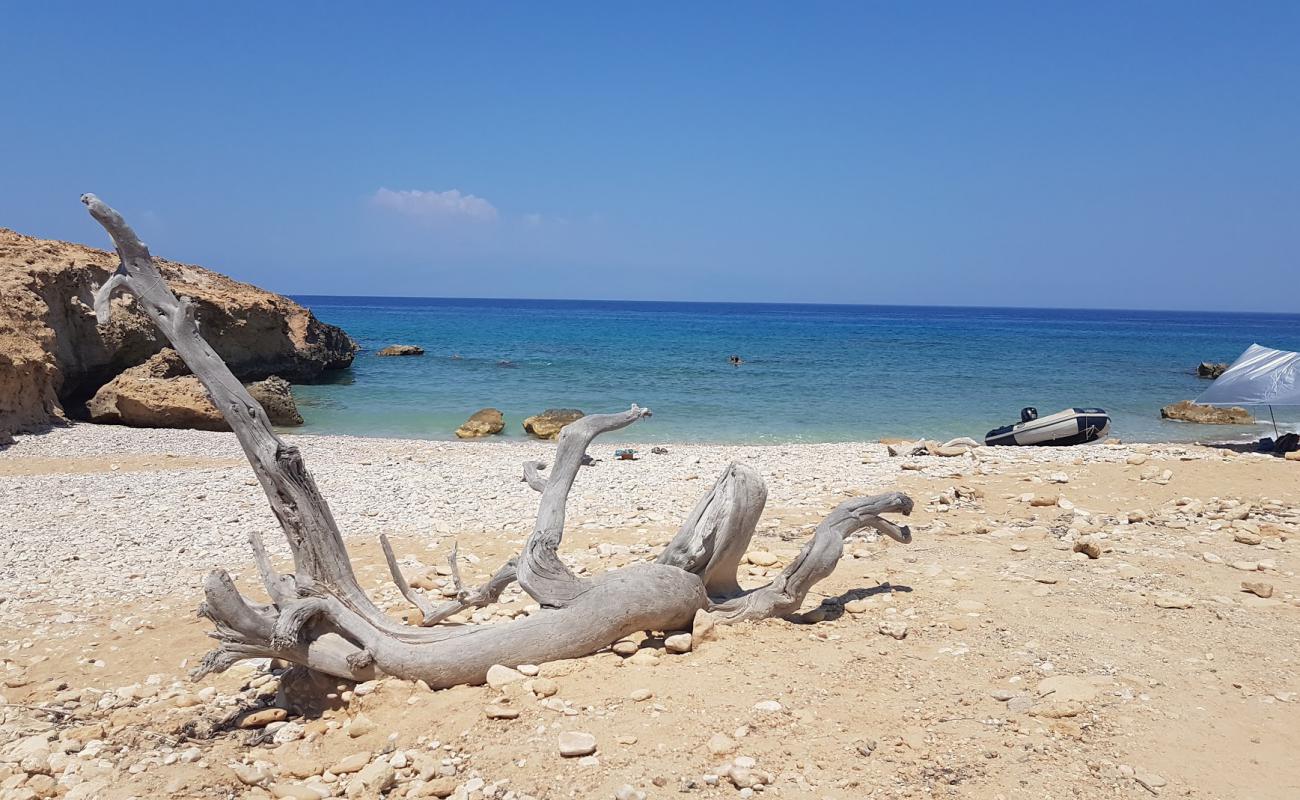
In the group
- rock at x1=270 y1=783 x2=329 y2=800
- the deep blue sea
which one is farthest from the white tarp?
rock at x1=270 y1=783 x2=329 y2=800

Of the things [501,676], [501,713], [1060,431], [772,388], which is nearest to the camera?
[501,713]

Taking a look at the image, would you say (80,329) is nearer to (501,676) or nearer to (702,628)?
(501,676)

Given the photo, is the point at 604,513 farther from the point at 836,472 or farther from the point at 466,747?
the point at 466,747

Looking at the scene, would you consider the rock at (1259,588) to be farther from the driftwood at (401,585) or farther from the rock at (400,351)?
the rock at (400,351)

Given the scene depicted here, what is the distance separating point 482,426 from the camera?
20.7m

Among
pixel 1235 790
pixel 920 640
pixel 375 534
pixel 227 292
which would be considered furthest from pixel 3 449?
pixel 1235 790

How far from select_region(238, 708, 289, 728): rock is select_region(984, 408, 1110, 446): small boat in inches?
656

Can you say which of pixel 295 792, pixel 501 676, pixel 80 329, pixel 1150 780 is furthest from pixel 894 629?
pixel 80 329

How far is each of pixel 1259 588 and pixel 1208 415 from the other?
1984cm

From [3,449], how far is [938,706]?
54.2 ft

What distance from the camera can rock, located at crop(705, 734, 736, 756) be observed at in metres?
3.81

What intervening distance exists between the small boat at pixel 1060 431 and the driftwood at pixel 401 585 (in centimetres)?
1410

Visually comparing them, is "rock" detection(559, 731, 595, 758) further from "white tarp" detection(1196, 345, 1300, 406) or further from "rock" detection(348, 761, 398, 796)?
"white tarp" detection(1196, 345, 1300, 406)

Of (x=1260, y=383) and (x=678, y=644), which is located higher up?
(x=1260, y=383)
